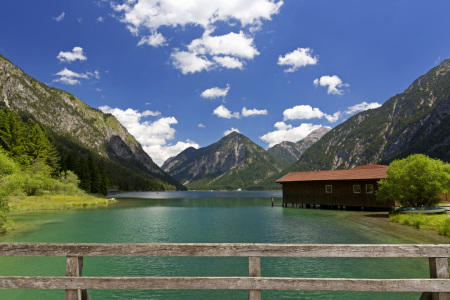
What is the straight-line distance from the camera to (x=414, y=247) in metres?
4.27

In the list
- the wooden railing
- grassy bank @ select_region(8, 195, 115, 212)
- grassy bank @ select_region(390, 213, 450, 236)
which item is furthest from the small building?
grassy bank @ select_region(8, 195, 115, 212)

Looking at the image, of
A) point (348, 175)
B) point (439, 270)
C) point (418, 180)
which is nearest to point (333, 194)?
point (348, 175)

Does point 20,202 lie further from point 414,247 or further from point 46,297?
point 414,247

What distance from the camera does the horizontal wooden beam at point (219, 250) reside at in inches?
173

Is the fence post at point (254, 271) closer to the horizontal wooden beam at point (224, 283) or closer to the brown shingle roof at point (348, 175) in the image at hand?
the horizontal wooden beam at point (224, 283)

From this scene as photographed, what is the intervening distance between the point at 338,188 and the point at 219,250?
55751mm

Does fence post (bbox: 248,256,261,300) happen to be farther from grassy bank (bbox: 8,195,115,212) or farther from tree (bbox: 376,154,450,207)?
grassy bank (bbox: 8,195,115,212)

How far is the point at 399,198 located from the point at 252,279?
41.0 meters

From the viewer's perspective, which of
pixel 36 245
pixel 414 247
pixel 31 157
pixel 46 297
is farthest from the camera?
pixel 31 157

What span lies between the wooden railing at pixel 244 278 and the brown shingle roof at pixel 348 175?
48032mm

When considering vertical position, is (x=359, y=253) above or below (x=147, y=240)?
above

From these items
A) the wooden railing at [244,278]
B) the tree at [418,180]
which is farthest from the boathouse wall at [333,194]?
the wooden railing at [244,278]

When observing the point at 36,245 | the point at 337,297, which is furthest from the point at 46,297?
the point at 337,297

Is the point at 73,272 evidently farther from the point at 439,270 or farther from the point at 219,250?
the point at 439,270
